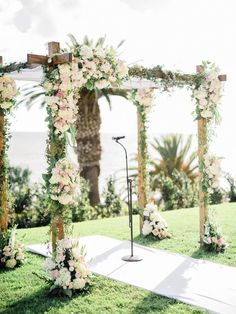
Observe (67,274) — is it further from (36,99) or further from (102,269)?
(36,99)

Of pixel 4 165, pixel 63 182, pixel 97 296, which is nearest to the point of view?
pixel 97 296

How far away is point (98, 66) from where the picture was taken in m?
6.53

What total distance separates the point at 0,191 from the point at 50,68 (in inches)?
90.2

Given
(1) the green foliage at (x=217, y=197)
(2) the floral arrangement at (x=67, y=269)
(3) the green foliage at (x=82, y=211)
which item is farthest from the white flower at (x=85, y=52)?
(1) the green foliage at (x=217, y=197)

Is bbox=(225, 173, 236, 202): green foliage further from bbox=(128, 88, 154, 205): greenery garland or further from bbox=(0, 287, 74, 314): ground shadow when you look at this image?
bbox=(0, 287, 74, 314): ground shadow

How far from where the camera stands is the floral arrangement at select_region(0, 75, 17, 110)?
7.04 metres

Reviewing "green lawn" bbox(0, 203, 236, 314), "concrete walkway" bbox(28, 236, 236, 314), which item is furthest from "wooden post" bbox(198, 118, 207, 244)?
"concrete walkway" bbox(28, 236, 236, 314)

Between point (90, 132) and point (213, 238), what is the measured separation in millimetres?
10550

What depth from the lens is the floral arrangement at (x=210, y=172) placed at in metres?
8.26

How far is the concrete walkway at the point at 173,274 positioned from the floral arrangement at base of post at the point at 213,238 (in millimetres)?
596

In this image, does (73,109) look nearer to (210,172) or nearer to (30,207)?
(210,172)

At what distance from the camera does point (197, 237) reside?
9281 mm

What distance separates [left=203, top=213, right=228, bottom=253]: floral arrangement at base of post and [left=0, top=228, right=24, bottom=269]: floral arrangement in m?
3.14

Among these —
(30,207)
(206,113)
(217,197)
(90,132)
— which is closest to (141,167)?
(206,113)
